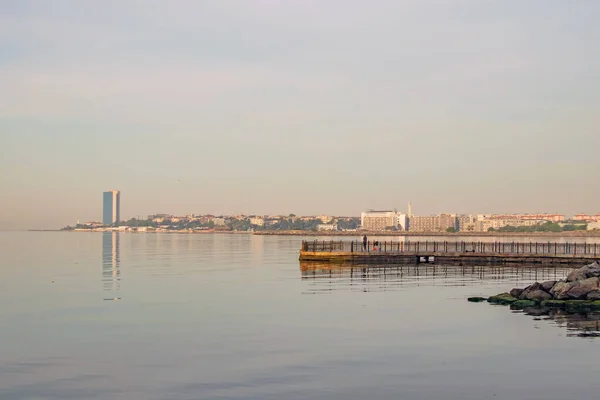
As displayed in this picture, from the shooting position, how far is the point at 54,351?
78.5 ft

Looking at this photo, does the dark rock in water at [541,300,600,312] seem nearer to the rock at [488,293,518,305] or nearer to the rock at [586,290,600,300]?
the rock at [586,290,600,300]

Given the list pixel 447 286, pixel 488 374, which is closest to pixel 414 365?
pixel 488 374

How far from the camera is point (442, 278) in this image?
53.1 m

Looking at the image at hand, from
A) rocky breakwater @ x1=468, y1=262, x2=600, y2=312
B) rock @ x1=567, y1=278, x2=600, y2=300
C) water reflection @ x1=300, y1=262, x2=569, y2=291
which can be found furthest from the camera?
water reflection @ x1=300, y1=262, x2=569, y2=291

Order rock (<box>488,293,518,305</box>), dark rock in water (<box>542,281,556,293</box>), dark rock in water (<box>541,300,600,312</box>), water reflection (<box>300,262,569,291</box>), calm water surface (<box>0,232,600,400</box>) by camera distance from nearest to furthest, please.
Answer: calm water surface (<box>0,232,600,400</box>) → dark rock in water (<box>541,300,600,312</box>) → rock (<box>488,293,518,305</box>) → dark rock in water (<box>542,281,556,293</box>) → water reflection (<box>300,262,569,291</box>)

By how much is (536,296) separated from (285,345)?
1669 cm

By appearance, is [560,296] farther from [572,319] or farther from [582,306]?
[572,319]

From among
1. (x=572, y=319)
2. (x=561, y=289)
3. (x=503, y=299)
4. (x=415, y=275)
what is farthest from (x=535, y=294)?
(x=415, y=275)

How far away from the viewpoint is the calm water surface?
18891 millimetres

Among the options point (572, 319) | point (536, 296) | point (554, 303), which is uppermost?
point (536, 296)

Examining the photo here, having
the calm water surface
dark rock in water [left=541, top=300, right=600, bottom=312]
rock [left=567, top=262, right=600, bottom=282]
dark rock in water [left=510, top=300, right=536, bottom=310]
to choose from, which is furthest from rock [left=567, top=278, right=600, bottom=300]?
the calm water surface

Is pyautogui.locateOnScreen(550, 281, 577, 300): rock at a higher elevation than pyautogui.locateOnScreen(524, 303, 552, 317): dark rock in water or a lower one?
higher

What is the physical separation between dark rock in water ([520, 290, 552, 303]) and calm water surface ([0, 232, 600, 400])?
2.74 meters

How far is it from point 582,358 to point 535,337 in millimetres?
3943
